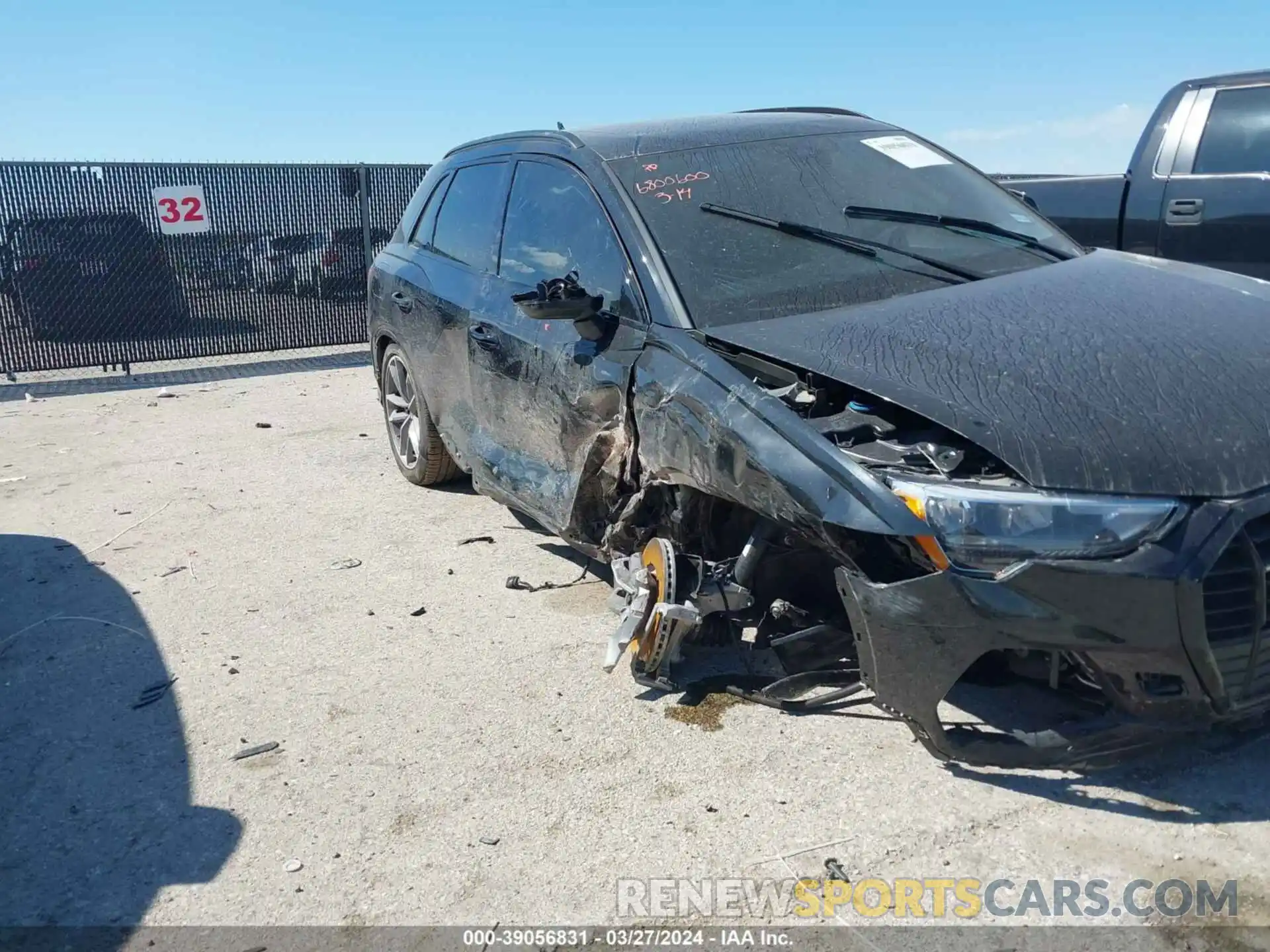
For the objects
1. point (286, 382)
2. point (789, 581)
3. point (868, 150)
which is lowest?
point (286, 382)

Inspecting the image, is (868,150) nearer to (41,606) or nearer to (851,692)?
(851,692)

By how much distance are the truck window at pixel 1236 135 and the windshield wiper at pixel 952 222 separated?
266 centimetres

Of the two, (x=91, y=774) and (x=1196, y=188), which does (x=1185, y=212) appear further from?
(x=91, y=774)

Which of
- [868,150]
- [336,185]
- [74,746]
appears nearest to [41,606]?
[74,746]

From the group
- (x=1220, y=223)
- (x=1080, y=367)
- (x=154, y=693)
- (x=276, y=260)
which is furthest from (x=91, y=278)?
(x=1080, y=367)

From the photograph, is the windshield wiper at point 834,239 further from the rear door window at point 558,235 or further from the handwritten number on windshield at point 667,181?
the rear door window at point 558,235

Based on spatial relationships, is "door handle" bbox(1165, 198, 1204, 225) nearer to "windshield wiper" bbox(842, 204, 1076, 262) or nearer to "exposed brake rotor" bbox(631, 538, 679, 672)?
"windshield wiper" bbox(842, 204, 1076, 262)

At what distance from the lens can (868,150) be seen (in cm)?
427

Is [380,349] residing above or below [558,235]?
below

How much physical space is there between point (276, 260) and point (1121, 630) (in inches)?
455

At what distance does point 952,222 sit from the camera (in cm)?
397

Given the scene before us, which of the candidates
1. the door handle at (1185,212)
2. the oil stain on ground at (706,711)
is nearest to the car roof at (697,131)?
the oil stain on ground at (706,711)

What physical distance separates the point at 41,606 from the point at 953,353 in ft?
13.4

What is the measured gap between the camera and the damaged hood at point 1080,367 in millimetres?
2439
